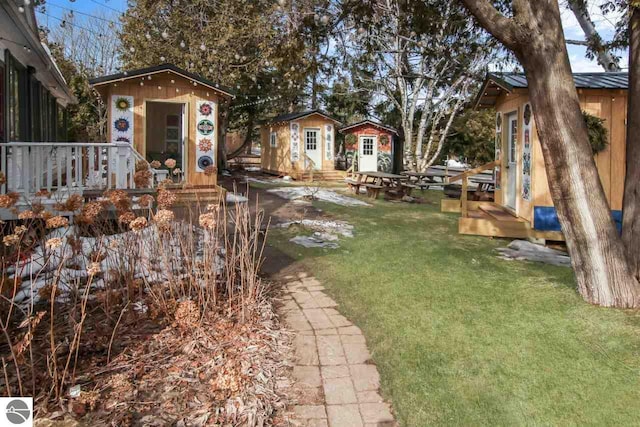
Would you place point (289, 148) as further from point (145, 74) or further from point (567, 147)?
point (567, 147)

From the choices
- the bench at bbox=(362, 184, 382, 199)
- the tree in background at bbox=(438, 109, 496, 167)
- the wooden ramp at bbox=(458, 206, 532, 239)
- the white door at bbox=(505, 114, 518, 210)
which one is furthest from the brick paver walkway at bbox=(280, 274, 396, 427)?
the tree in background at bbox=(438, 109, 496, 167)

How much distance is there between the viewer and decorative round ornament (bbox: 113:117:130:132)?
35.5ft

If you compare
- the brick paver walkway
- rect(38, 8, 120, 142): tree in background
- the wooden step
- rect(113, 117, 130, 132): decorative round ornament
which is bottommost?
the brick paver walkway

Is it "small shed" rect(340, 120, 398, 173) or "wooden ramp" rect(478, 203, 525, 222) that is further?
"small shed" rect(340, 120, 398, 173)

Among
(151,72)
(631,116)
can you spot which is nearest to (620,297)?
(631,116)

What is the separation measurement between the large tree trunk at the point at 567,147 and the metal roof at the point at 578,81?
3.42 metres

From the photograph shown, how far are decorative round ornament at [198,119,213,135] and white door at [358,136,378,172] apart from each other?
37.3ft

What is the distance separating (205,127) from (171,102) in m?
0.93

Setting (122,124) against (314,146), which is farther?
(314,146)

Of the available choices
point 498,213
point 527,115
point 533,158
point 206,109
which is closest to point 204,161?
point 206,109

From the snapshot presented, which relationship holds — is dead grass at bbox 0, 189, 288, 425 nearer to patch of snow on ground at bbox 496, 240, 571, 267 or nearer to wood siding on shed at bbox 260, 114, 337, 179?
patch of snow on ground at bbox 496, 240, 571, 267

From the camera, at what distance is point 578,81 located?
7.59m

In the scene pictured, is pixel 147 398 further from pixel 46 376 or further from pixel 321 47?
pixel 321 47

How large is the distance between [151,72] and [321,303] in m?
8.13
